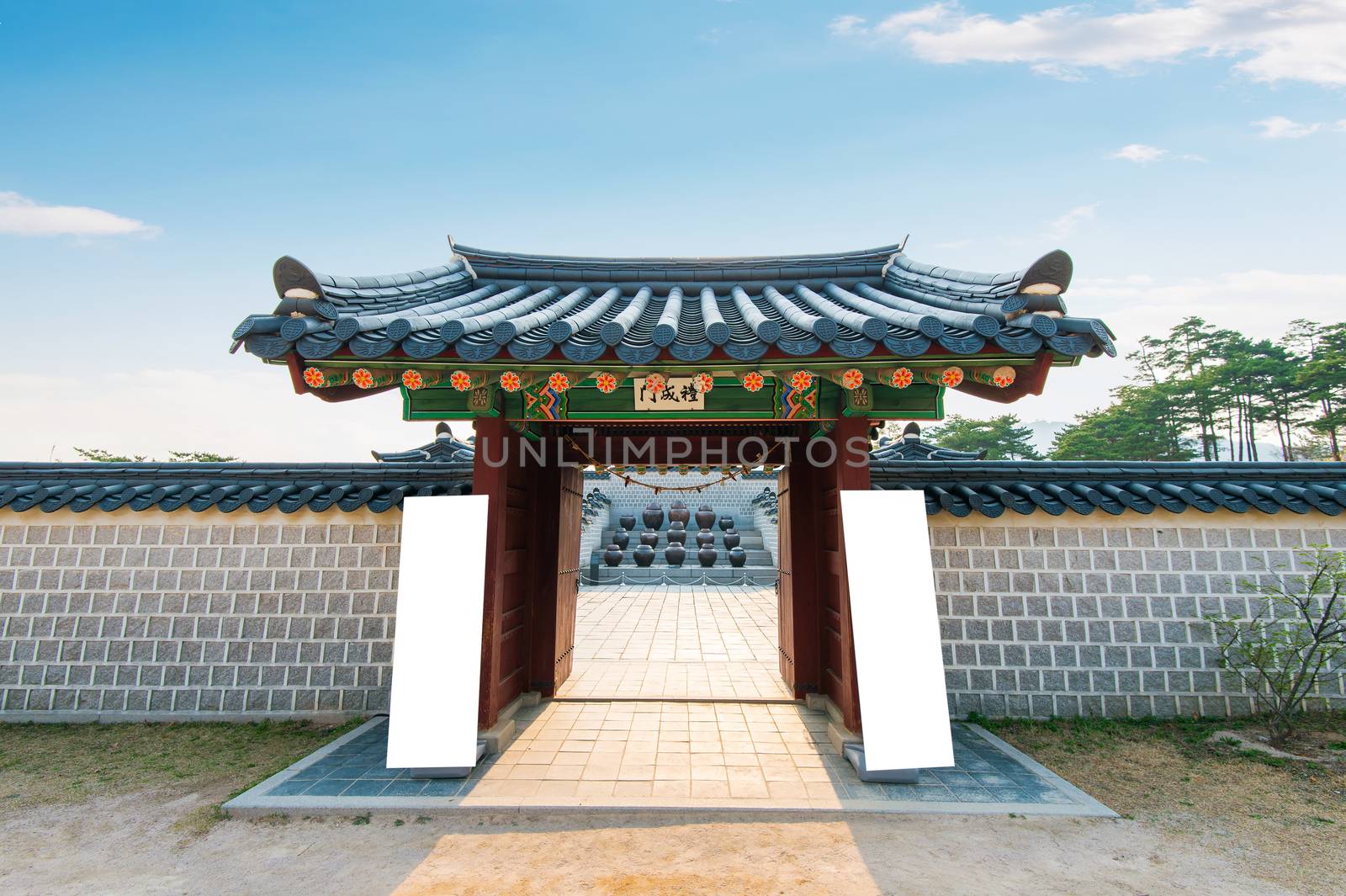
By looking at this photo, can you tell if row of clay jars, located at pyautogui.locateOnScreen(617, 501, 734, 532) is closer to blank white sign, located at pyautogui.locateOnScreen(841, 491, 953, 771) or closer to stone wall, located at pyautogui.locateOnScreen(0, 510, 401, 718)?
stone wall, located at pyautogui.locateOnScreen(0, 510, 401, 718)

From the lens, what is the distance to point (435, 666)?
4.31 m

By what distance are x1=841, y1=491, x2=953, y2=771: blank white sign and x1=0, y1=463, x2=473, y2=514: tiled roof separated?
3.88 metres

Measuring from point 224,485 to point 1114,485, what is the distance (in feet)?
28.4

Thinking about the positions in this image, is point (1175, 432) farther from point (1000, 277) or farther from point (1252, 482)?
point (1000, 277)

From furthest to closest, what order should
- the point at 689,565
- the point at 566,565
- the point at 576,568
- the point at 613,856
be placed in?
the point at 689,565
the point at 576,568
the point at 566,565
the point at 613,856

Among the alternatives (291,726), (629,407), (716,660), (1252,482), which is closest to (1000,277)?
(629,407)

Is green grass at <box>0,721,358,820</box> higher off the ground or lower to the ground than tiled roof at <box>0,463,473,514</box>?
lower

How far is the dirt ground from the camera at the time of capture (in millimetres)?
3354

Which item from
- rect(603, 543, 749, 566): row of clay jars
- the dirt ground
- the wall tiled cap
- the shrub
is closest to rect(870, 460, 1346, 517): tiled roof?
the shrub

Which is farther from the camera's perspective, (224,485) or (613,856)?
(224,485)

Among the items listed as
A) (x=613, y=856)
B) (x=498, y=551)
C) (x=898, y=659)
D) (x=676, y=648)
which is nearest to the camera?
(x=613, y=856)

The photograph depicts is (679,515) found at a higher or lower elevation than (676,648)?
higher

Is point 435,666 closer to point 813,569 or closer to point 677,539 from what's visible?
point 813,569

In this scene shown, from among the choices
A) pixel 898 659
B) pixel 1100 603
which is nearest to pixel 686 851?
pixel 898 659
